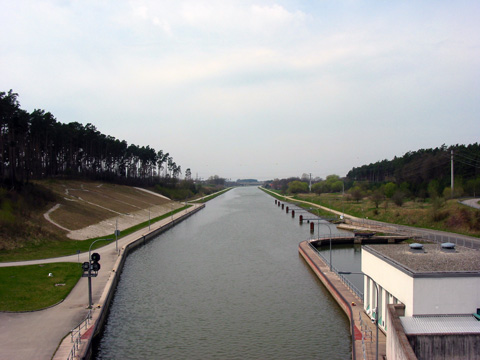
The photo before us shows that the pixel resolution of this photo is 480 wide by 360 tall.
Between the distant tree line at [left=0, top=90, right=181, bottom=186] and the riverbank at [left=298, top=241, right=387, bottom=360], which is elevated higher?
the distant tree line at [left=0, top=90, right=181, bottom=186]

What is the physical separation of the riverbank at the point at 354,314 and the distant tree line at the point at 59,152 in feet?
138

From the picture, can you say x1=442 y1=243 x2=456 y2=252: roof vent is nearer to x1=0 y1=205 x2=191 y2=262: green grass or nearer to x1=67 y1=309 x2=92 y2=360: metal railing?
x1=67 y1=309 x2=92 y2=360: metal railing

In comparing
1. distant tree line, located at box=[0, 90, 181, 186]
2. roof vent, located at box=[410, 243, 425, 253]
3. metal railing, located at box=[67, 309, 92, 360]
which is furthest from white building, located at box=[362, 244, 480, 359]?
distant tree line, located at box=[0, 90, 181, 186]

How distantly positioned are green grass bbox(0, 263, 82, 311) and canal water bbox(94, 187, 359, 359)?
3.40 meters

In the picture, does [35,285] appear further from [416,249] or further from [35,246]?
[416,249]

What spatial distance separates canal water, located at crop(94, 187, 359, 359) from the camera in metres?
19.7

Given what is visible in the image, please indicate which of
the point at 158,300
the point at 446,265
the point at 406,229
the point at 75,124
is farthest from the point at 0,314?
the point at 75,124

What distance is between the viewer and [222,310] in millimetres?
25281

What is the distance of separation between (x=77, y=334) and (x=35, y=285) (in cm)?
969

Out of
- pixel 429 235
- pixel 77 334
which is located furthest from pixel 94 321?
pixel 429 235

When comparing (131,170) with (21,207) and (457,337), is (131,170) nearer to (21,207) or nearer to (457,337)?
(21,207)

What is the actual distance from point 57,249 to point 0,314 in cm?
1928

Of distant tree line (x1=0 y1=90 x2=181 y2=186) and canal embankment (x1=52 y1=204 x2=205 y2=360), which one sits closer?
canal embankment (x1=52 y1=204 x2=205 y2=360)

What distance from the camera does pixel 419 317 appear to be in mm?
16141
